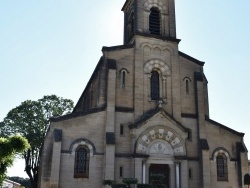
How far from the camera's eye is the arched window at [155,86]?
29.4 metres

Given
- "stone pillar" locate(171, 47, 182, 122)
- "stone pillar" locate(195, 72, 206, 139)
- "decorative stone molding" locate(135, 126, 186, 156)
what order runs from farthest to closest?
"stone pillar" locate(171, 47, 182, 122) → "stone pillar" locate(195, 72, 206, 139) → "decorative stone molding" locate(135, 126, 186, 156)

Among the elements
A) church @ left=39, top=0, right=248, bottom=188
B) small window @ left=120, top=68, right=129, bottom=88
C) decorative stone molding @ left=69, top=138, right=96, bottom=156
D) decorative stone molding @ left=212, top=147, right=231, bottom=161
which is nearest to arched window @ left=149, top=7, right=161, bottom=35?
church @ left=39, top=0, right=248, bottom=188

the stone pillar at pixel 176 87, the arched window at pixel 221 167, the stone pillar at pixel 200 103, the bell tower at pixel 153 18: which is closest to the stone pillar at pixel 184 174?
the stone pillar at pixel 200 103

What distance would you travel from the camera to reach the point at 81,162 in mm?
25578

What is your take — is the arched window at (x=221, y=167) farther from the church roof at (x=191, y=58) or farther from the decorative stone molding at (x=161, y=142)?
the church roof at (x=191, y=58)

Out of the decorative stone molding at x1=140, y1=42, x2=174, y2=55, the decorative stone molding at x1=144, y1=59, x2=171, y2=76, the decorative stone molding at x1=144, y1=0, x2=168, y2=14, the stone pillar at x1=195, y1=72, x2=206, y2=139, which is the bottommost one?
the stone pillar at x1=195, y1=72, x2=206, y2=139

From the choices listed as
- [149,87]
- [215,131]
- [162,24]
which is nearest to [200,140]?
[215,131]

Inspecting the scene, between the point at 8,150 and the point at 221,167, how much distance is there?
19.2 m

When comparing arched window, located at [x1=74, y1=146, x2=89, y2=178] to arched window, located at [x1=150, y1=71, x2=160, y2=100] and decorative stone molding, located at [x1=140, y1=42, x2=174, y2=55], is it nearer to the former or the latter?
arched window, located at [x1=150, y1=71, x2=160, y2=100]

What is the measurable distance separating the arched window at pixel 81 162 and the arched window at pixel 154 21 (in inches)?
504

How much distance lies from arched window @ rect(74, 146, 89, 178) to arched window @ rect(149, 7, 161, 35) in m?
12.8

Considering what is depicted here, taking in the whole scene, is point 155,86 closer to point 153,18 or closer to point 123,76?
point 123,76

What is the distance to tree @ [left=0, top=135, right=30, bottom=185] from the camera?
49.0 feet

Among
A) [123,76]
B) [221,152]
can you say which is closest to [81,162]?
[123,76]
